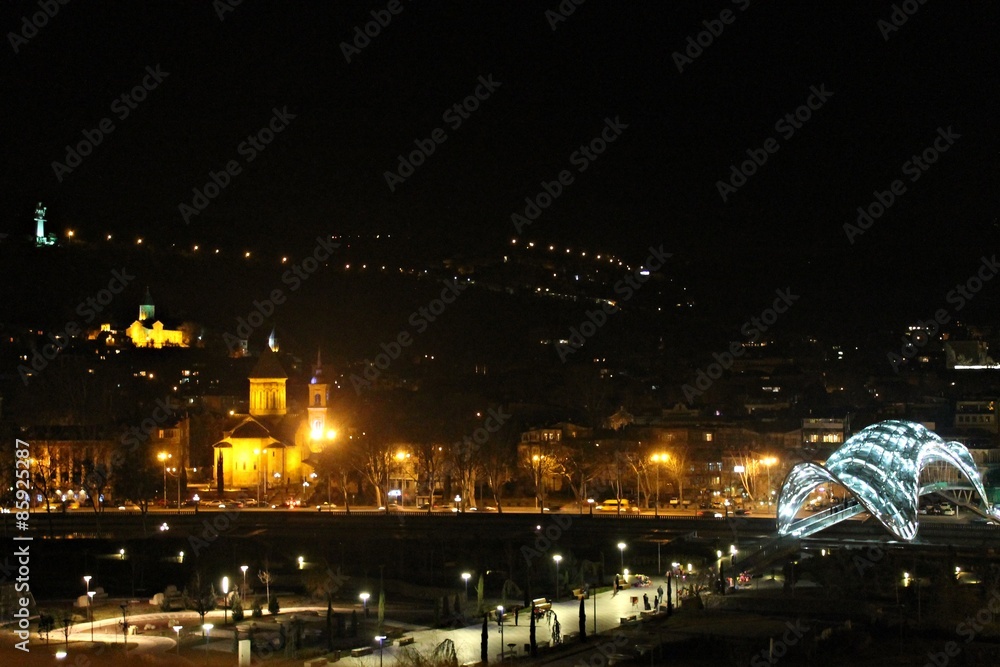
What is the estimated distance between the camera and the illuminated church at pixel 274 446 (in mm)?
46625

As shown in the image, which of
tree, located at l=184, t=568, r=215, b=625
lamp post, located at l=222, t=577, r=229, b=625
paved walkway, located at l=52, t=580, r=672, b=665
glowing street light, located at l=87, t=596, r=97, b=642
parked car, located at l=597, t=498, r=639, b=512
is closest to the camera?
paved walkway, located at l=52, t=580, r=672, b=665

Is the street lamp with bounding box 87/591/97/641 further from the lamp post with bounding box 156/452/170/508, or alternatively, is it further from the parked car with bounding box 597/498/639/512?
the parked car with bounding box 597/498/639/512

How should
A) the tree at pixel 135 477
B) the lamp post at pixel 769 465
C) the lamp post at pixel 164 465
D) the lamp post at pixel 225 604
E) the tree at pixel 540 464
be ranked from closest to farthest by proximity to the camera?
the lamp post at pixel 225 604, the tree at pixel 135 477, the tree at pixel 540 464, the lamp post at pixel 769 465, the lamp post at pixel 164 465

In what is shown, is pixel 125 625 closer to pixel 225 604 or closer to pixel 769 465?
pixel 225 604

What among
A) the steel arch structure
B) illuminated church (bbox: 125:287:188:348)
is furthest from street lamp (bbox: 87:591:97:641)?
illuminated church (bbox: 125:287:188:348)

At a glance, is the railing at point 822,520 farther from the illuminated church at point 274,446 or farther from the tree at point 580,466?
the illuminated church at point 274,446

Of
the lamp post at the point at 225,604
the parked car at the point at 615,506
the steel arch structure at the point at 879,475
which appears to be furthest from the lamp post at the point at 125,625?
the parked car at the point at 615,506

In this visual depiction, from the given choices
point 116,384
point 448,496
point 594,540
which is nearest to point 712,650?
point 594,540

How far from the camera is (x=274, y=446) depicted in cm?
4778

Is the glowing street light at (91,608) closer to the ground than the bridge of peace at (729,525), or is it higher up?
closer to the ground

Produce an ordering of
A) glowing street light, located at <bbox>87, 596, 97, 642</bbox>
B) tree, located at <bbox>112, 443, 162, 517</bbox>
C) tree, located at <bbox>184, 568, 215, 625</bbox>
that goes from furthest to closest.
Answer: tree, located at <bbox>112, 443, 162, 517</bbox> → tree, located at <bbox>184, 568, 215, 625</bbox> → glowing street light, located at <bbox>87, 596, 97, 642</bbox>

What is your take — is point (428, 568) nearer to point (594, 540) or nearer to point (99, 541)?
point (594, 540)

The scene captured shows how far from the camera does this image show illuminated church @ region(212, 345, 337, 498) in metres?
46.6

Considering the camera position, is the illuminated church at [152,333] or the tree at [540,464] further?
the illuminated church at [152,333]
